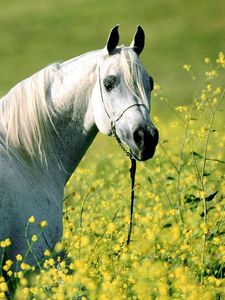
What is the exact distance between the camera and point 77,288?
5102mm

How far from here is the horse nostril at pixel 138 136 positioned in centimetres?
582

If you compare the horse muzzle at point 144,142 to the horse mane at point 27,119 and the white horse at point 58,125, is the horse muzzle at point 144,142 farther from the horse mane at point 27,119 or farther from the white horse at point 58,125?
the horse mane at point 27,119

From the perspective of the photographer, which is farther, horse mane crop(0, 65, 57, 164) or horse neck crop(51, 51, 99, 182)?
horse neck crop(51, 51, 99, 182)

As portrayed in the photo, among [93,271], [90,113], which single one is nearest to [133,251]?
[93,271]

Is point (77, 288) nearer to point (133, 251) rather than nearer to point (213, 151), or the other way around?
point (133, 251)

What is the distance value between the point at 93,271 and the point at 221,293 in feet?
2.40

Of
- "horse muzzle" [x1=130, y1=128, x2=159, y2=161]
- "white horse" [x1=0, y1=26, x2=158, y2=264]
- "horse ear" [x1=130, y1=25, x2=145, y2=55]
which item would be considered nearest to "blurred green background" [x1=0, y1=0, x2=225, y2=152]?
"horse ear" [x1=130, y1=25, x2=145, y2=55]

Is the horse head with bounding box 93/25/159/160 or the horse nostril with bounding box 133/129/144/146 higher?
the horse head with bounding box 93/25/159/160

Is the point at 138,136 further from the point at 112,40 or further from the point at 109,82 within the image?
the point at 112,40

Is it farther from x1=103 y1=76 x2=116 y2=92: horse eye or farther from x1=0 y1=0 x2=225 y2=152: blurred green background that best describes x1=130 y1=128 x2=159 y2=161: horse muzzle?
x1=0 y1=0 x2=225 y2=152: blurred green background

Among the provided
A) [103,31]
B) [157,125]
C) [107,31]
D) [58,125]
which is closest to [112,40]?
[58,125]

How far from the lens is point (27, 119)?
6.09m

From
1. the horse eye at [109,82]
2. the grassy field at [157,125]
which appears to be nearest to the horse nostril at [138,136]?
the horse eye at [109,82]

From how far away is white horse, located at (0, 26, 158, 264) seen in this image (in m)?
5.84
